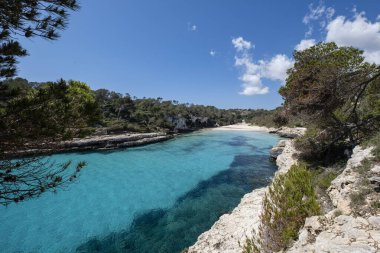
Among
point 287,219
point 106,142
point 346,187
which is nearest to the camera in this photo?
point 287,219

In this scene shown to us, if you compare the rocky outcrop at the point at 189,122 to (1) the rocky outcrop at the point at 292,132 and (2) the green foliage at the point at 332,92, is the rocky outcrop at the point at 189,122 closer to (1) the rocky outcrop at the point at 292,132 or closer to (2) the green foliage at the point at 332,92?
(1) the rocky outcrop at the point at 292,132

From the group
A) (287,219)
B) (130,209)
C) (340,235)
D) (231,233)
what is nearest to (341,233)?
(340,235)

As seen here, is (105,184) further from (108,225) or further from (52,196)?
(108,225)

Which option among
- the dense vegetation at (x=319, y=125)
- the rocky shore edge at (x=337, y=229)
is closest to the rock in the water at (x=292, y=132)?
the dense vegetation at (x=319, y=125)

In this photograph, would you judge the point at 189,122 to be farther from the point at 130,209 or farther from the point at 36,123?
the point at 36,123

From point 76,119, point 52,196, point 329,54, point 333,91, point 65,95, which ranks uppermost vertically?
point 329,54

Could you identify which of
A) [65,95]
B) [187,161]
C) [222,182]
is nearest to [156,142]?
[187,161]

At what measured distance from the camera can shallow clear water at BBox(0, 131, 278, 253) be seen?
9.66 meters

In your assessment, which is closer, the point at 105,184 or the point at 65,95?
the point at 65,95

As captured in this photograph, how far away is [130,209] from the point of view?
13.2 meters

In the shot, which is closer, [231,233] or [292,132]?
[231,233]

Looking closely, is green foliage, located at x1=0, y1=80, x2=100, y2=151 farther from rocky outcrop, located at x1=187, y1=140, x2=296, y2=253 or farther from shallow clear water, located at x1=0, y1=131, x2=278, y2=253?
shallow clear water, located at x1=0, y1=131, x2=278, y2=253

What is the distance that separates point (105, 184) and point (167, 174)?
227 inches

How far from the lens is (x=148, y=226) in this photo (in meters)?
10.9
